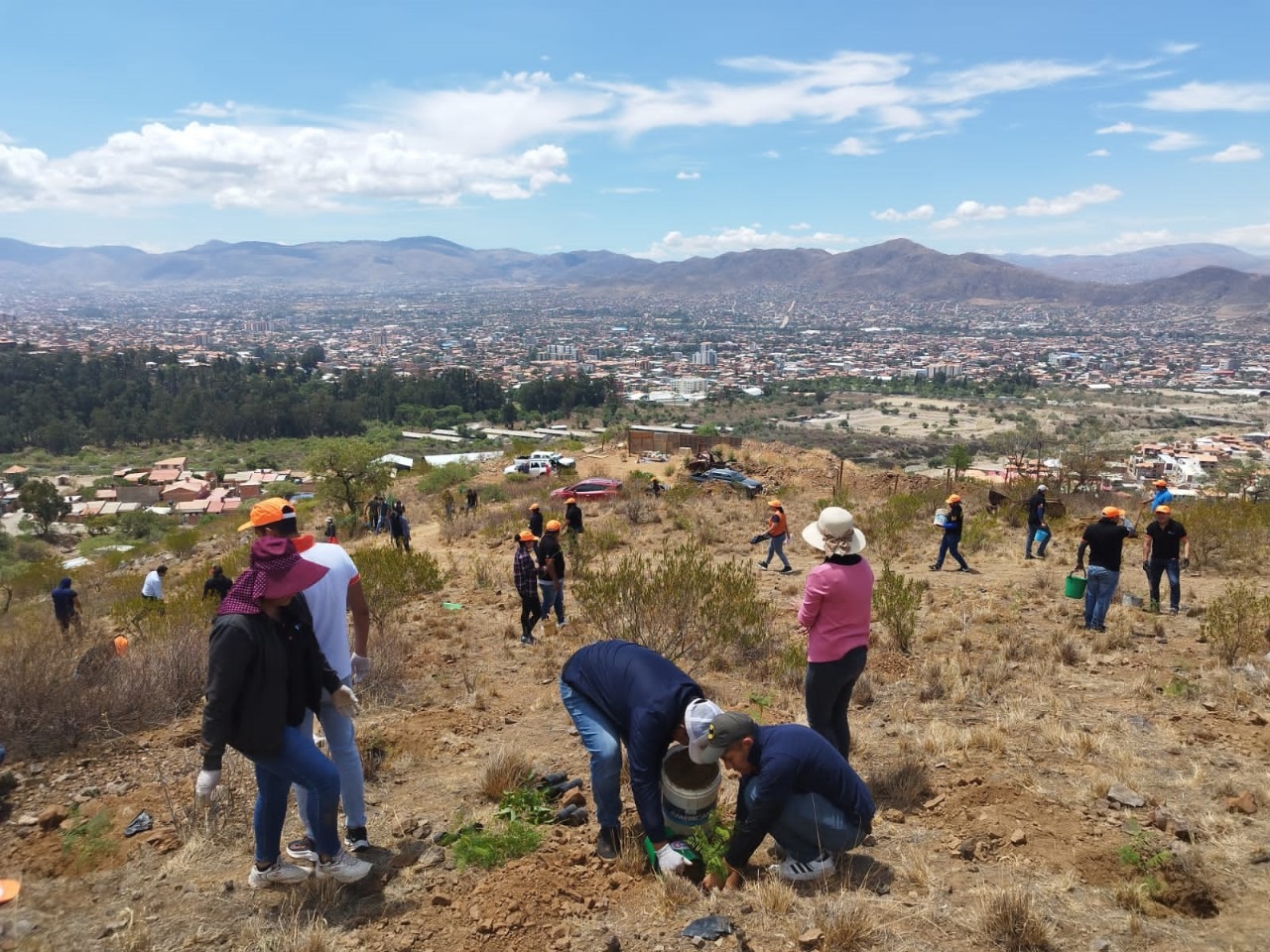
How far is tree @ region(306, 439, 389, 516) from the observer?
20812 mm

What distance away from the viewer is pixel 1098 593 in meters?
7.44

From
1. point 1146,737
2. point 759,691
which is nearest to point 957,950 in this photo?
point 1146,737

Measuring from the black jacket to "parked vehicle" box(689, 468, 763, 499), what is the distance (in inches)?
621

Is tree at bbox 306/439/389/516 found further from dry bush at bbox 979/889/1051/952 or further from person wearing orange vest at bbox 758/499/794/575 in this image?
dry bush at bbox 979/889/1051/952

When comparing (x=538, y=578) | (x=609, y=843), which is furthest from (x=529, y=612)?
(x=609, y=843)

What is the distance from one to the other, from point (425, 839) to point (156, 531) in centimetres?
3443

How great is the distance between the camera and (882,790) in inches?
174

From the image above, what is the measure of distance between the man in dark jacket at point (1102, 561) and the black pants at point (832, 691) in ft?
13.9

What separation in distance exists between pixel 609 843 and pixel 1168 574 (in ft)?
23.4

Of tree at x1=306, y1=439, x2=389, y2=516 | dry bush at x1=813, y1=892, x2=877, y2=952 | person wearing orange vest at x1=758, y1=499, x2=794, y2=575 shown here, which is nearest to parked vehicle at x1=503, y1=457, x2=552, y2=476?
tree at x1=306, y1=439, x2=389, y2=516

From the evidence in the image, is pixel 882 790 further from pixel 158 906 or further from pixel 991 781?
pixel 158 906

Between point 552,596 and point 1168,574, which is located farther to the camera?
point 552,596

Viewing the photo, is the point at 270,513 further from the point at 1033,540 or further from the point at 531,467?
the point at 531,467

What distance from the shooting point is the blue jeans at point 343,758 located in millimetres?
3557
